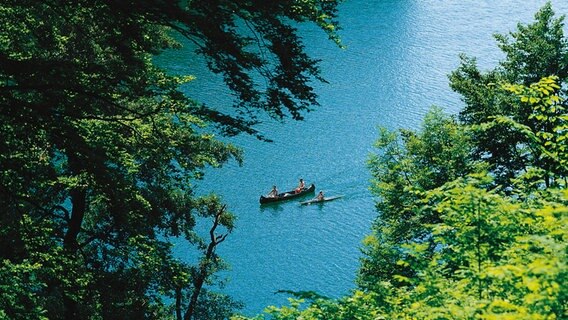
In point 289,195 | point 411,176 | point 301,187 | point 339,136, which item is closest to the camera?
point 411,176

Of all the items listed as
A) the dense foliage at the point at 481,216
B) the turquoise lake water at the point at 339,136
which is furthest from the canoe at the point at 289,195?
the dense foliage at the point at 481,216

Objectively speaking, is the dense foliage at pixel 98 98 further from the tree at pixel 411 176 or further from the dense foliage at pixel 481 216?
the tree at pixel 411 176

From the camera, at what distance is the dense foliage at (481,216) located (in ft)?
17.8

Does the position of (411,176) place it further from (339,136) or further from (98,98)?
(339,136)

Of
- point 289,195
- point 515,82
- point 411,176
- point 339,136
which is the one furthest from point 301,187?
point 515,82

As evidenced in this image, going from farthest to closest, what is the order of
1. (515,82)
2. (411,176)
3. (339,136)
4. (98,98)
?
(339,136), (515,82), (411,176), (98,98)

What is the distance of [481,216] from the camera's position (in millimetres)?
6684

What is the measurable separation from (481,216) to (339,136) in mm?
24843

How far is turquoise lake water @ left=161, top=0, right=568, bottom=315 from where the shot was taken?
2362 cm

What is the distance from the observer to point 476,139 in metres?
17.5

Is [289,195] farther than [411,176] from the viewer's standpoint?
Yes

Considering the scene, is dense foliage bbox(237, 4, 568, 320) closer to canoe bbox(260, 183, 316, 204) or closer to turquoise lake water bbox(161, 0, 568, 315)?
turquoise lake water bbox(161, 0, 568, 315)

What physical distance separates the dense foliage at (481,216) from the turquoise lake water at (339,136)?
19.4 ft

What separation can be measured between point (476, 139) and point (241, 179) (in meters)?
13.0
